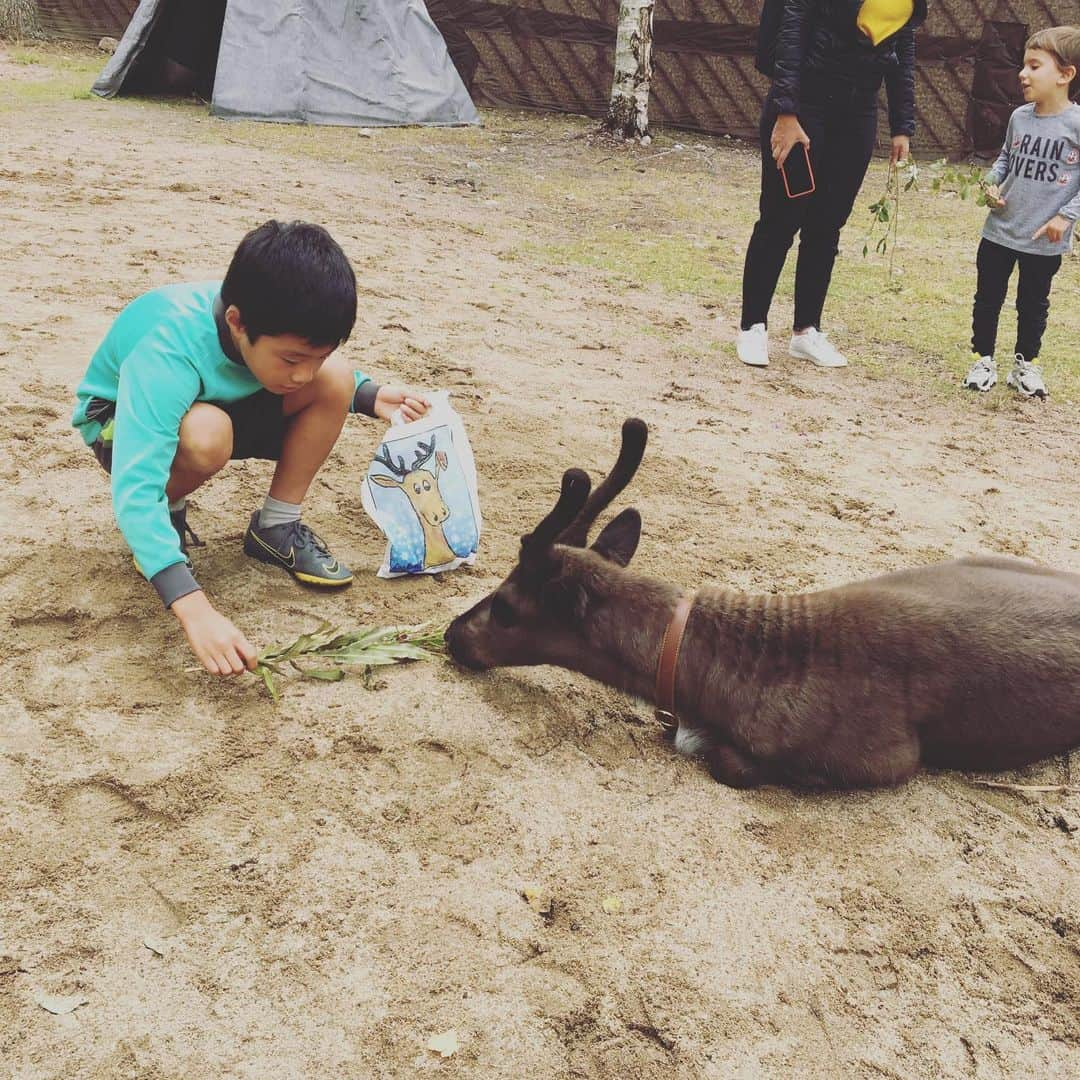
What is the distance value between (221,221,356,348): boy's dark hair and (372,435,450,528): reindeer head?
665 millimetres

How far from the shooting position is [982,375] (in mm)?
6293

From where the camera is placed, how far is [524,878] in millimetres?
2582

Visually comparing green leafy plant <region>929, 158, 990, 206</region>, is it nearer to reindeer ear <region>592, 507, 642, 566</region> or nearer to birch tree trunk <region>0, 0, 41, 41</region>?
reindeer ear <region>592, 507, 642, 566</region>

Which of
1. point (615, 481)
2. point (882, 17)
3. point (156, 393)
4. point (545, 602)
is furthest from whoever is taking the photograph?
point (882, 17)

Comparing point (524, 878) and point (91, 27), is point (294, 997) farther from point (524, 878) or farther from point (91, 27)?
point (91, 27)

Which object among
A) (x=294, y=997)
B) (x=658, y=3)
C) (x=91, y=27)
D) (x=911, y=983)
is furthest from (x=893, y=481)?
(x=91, y=27)

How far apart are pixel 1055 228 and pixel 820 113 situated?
1346 mm

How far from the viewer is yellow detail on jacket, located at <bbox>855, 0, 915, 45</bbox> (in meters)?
5.61

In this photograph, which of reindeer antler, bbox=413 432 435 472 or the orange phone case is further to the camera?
the orange phone case

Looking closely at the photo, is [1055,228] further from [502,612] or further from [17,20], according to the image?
[17,20]

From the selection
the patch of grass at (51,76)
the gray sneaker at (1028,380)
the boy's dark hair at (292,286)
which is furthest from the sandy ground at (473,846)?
the patch of grass at (51,76)

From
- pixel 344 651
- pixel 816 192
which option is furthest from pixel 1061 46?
pixel 344 651

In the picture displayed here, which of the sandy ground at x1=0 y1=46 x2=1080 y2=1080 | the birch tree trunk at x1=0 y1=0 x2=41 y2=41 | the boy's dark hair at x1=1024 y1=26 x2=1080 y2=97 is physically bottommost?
the sandy ground at x1=0 y1=46 x2=1080 y2=1080

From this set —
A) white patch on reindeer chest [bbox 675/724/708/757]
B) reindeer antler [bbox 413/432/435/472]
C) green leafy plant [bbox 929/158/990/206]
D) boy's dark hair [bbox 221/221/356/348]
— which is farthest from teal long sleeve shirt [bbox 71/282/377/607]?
green leafy plant [bbox 929/158/990/206]
